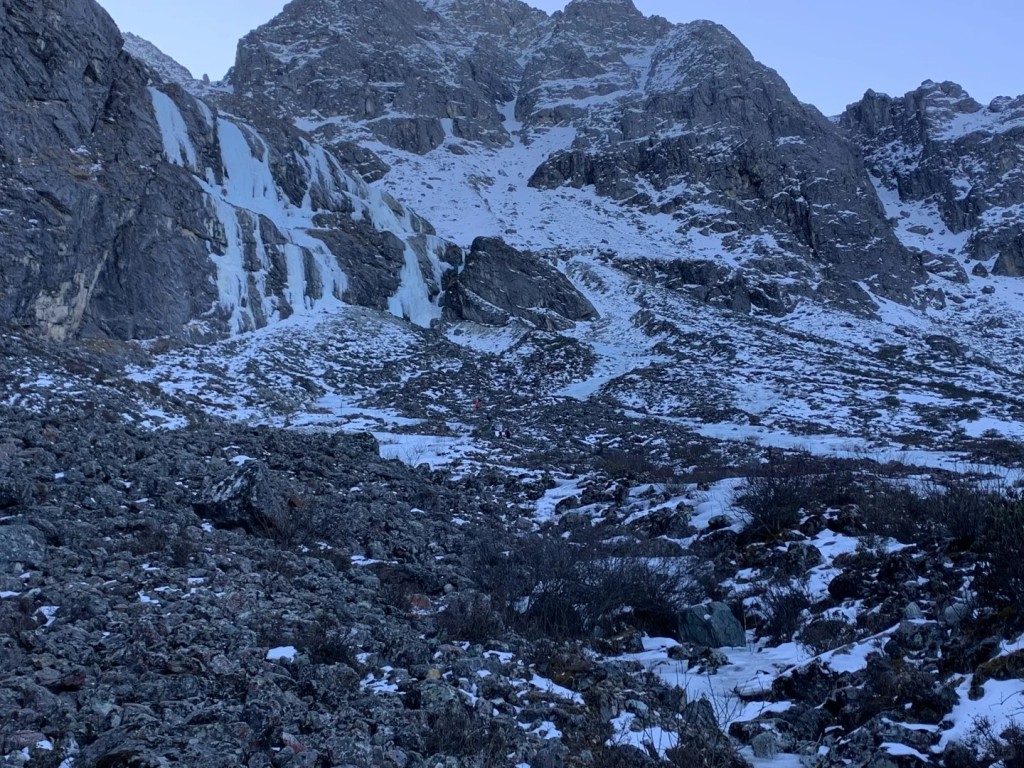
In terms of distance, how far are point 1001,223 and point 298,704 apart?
10728cm

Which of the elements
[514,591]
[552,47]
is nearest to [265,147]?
[514,591]

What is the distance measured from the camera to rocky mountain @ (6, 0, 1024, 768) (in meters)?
4.23

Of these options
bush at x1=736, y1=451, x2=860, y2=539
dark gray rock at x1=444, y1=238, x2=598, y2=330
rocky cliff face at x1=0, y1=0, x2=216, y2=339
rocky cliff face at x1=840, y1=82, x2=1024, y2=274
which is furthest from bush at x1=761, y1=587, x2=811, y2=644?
rocky cliff face at x1=840, y1=82, x2=1024, y2=274

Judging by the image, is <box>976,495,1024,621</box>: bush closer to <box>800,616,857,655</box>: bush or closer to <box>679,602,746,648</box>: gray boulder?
<box>800,616,857,655</box>: bush

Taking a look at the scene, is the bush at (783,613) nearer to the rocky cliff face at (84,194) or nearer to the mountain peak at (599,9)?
the rocky cliff face at (84,194)

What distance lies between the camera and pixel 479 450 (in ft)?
63.1

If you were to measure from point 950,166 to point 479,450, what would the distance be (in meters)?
109

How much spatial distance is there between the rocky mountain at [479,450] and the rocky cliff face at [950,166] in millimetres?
1211

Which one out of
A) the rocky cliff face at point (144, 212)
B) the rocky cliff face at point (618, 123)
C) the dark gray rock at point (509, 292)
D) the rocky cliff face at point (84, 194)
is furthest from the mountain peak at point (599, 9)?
the rocky cliff face at point (84, 194)

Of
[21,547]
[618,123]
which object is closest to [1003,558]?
[21,547]

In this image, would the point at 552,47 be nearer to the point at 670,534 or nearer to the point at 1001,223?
the point at 1001,223

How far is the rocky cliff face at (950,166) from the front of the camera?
88.1 meters

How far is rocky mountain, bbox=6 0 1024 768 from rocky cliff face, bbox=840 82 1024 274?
1211mm

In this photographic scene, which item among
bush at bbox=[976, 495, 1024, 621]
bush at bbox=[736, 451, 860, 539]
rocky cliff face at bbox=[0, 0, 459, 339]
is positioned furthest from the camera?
rocky cliff face at bbox=[0, 0, 459, 339]
